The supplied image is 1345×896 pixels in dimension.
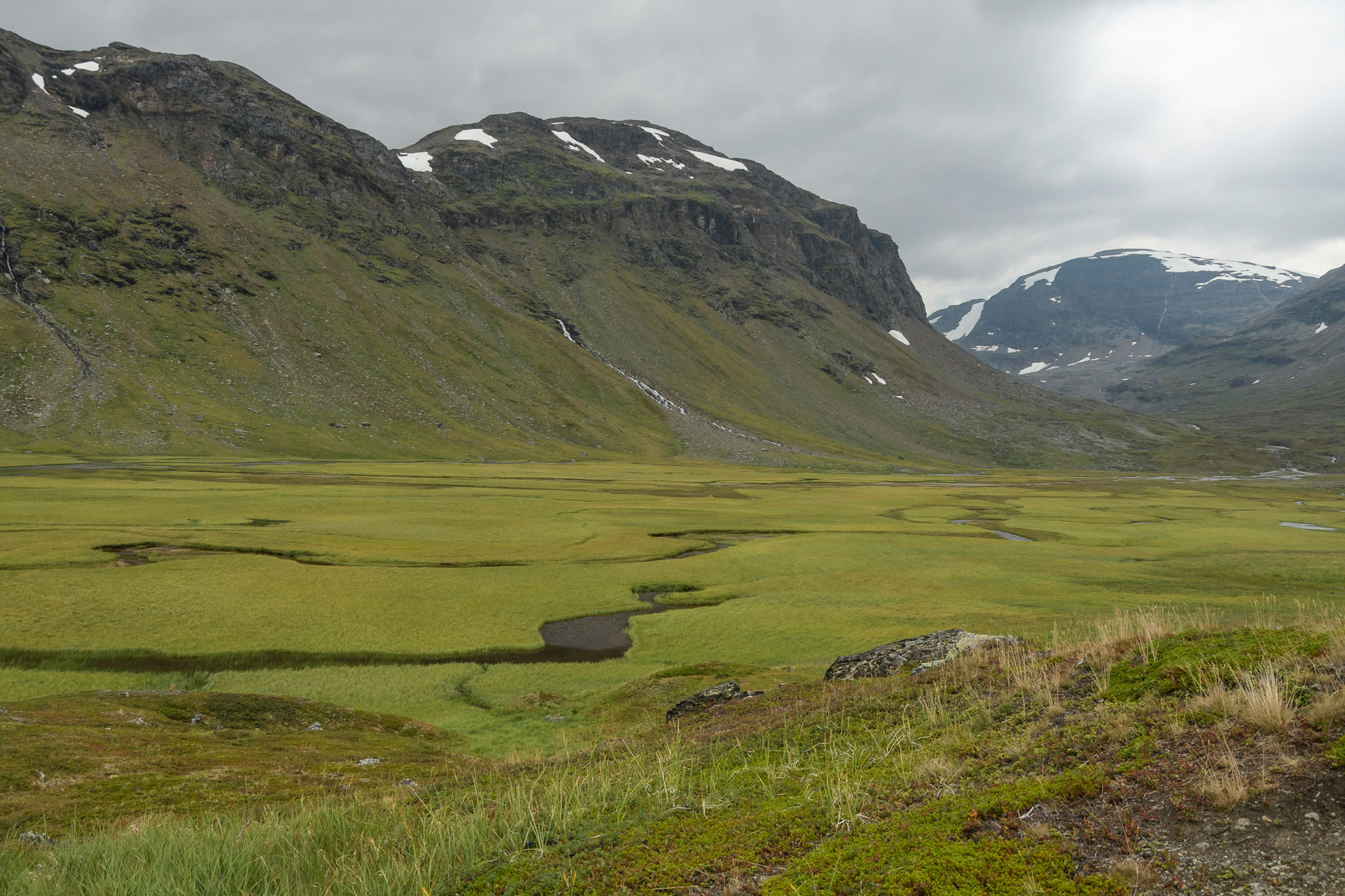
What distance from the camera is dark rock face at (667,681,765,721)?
669 inches

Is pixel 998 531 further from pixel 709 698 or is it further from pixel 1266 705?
pixel 1266 705

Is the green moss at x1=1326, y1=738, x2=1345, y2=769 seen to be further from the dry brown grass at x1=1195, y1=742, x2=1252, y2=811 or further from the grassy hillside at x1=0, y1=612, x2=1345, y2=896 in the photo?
the dry brown grass at x1=1195, y1=742, x2=1252, y2=811

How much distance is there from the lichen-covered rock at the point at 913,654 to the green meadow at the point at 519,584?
12.9 ft

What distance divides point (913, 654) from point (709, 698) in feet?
18.2

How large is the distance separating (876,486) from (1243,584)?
8151 cm

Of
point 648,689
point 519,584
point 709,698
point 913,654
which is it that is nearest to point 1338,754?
point 913,654

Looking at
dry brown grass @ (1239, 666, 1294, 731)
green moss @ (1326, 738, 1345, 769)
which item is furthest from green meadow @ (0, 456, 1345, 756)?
green moss @ (1326, 738, 1345, 769)

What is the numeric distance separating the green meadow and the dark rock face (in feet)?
6.23

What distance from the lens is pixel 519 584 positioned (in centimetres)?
3856

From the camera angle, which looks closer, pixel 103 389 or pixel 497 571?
pixel 497 571

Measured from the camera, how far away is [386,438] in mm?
145625

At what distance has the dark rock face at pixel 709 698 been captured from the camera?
17000 millimetres

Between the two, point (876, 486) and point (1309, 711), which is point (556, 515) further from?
point (876, 486)

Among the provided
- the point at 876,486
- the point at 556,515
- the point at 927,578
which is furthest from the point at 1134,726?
the point at 876,486
